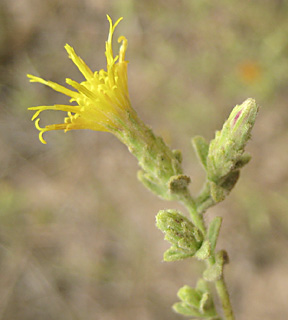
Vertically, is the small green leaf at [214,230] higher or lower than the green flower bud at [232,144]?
lower

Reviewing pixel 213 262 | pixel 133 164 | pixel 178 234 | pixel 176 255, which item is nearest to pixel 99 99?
pixel 178 234

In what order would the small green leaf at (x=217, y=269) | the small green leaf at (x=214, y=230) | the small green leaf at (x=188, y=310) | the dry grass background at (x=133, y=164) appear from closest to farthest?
the small green leaf at (x=217, y=269), the small green leaf at (x=214, y=230), the small green leaf at (x=188, y=310), the dry grass background at (x=133, y=164)

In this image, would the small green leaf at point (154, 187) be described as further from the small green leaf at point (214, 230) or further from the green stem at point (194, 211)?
the small green leaf at point (214, 230)

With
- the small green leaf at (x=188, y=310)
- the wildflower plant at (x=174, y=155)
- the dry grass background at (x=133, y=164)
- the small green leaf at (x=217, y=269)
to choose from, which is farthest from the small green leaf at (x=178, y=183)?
the dry grass background at (x=133, y=164)

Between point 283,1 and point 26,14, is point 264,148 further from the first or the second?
point 26,14

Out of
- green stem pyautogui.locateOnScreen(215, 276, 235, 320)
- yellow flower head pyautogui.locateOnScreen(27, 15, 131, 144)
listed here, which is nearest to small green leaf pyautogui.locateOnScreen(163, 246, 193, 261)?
green stem pyautogui.locateOnScreen(215, 276, 235, 320)

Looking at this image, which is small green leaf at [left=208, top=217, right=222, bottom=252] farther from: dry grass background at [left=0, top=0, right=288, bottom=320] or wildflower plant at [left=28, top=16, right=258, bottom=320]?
dry grass background at [left=0, top=0, right=288, bottom=320]

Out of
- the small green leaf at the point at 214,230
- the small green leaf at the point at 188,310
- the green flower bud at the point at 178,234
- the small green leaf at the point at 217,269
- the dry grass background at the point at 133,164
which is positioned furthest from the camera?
the dry grass background at the point at 133,164

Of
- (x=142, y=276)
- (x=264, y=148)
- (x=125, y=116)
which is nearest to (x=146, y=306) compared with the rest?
(x=142, y=276)
